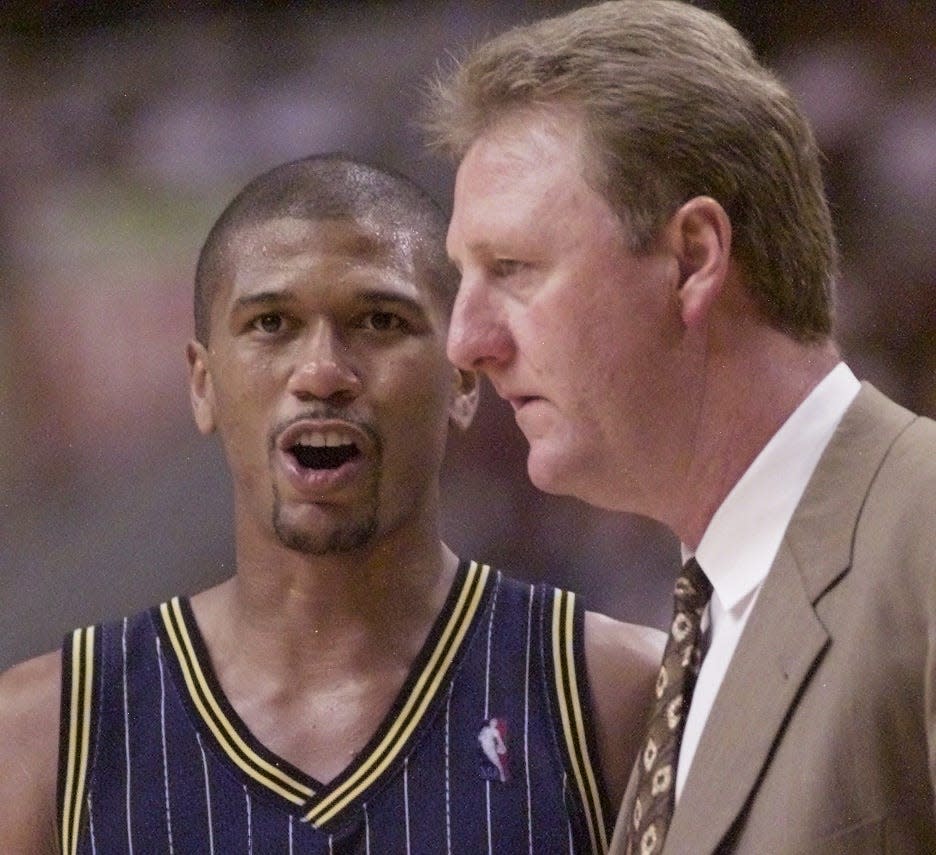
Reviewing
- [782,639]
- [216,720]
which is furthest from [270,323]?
[782,639]

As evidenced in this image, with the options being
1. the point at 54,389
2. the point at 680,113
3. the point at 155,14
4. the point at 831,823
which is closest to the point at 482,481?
the point at 54,389

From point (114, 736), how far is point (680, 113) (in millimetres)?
711

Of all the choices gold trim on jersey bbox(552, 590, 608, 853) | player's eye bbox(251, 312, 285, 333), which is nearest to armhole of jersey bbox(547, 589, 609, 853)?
gold trim on jersey bbox(552, 590, 608, 853)

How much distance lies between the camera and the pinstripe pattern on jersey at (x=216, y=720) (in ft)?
4.52

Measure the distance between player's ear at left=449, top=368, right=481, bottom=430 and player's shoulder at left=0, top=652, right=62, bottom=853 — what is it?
16.0 inches

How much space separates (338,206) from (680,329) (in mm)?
465

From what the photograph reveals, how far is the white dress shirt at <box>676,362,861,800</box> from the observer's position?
1051mm

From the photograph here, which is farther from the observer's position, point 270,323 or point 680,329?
point 270,323

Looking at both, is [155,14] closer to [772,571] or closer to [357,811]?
[357,811]

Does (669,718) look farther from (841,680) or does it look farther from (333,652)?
(333,652)

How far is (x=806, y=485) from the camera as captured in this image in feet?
3.38

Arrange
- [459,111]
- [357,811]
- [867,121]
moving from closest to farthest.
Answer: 1. [459,111]
2. [357,811]
3. [867,121]

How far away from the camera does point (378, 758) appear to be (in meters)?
1.39

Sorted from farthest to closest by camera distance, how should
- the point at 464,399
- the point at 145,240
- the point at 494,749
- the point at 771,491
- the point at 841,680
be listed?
1. the point at 145,240
2. the point at 464,399
3. the point at 494,749
4. the point at 771,491
5. the point at 841,680
